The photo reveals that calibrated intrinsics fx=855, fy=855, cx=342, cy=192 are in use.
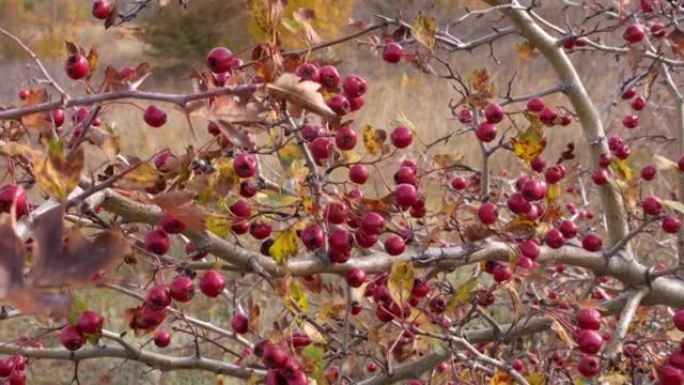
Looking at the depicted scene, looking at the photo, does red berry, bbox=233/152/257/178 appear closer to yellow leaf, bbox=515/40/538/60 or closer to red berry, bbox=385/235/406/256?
red berry, bbox=385/235/406/256

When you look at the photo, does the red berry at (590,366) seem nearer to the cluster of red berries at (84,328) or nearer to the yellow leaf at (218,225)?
the yellow leaf at (218,225)

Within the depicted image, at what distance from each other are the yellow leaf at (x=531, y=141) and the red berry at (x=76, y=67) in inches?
23.6

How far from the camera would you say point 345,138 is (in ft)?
3.90

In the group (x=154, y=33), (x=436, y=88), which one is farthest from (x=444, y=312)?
(x=154, y=33)

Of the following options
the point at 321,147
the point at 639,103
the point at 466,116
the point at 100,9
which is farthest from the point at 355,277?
the point at 639,103

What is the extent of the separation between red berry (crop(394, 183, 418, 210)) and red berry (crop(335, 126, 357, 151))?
92mm

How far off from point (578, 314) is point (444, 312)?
0.22m

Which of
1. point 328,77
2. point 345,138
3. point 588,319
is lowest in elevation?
point 588,319

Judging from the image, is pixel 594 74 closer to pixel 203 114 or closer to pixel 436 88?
pixel 436 88

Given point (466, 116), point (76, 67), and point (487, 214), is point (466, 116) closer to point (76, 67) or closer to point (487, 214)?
point (487, 214)

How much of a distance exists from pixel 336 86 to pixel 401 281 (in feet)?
0.87

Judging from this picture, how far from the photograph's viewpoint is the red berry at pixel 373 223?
3.56 ft

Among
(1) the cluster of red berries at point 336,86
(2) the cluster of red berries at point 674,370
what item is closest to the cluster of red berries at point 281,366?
(1) the cluster of red berries at point 336,86

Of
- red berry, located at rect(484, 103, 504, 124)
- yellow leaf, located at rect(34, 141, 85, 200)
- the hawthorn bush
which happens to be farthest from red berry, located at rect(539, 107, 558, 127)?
yellow leaf, located at rect(34, 141, 85, 200)
